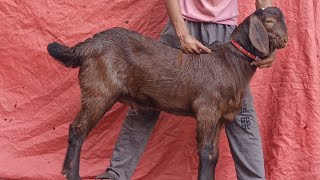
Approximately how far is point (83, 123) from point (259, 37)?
139 centimetres

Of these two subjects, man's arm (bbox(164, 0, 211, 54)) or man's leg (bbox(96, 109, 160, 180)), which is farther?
man's leg (bbox(96, 109, 160, 180))

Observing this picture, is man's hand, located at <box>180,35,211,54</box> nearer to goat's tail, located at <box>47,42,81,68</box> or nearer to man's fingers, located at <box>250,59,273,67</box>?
man's fingers, located at <box>250,59,273,67</box>

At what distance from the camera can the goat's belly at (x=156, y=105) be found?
443 centimetres

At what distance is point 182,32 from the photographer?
4.30 metres

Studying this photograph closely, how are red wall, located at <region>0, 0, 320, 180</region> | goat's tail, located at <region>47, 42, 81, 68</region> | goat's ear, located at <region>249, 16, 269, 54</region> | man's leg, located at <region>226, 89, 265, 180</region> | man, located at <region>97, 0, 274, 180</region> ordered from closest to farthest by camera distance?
goat's ear, located at <region>249, 16, 269, 54</region> → goat's tail, located at <region>47, 42, 81, 68</region> → man, located at <region>97, 0, 274, 180</region> → man's leg, located at <region>226, 89, 265, 180</region> → red wall, located at <region>0, 0, 320, 180</region>

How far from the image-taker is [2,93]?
220 inches

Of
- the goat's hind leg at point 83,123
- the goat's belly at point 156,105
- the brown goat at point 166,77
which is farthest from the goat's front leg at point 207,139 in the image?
the goat's hind leg at point 83,123

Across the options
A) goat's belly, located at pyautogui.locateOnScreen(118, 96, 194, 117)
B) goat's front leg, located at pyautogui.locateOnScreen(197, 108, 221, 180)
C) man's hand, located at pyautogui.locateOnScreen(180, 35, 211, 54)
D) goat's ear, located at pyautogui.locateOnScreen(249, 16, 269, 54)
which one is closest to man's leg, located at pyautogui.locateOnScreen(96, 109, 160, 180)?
goat's belly, located at pyautogui.locateOnScreen(118, 96, 194, 117)

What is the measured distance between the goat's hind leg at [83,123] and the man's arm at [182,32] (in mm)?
630

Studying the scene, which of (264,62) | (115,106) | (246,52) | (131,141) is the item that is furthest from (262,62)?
(115,106)

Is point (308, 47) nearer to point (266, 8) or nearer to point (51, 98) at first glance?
point (266, 8)

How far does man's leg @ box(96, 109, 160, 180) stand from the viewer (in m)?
4.81

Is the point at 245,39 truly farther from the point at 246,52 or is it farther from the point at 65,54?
the point at 65,54

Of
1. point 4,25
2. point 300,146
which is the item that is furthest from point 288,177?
point 4,25
